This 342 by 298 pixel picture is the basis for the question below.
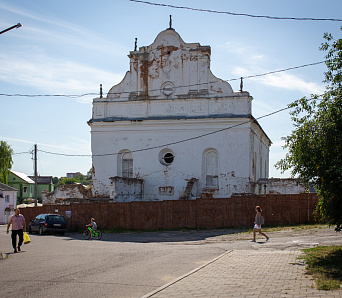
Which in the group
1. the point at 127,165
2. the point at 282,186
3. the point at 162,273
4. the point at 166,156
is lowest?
the point at 162,273

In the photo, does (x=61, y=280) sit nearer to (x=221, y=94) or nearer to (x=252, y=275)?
(x=252, y=275)

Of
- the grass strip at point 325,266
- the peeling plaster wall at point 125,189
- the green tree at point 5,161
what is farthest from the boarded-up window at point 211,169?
the green tree at point 5,161

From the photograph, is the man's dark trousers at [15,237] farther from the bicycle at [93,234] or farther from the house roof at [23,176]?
the house roof at [23,176]

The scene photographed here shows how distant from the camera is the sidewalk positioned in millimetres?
8945

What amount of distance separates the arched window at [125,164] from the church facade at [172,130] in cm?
4

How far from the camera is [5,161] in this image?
7350 centimetres

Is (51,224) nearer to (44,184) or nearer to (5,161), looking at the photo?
(5,161)

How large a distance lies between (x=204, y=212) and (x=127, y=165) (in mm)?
11080

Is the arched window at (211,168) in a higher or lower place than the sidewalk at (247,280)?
higher

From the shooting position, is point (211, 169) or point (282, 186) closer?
point (282, 186)

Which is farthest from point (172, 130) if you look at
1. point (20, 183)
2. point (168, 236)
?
point (20, 183)

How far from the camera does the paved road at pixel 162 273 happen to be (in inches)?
369

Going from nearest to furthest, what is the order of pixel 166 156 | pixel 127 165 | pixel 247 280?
pixel 247 280 < pixel 166 156 < pixel 127 165

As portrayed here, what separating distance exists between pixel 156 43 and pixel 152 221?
48.9 ft
